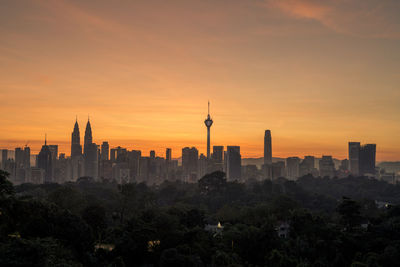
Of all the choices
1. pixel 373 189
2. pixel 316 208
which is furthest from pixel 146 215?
pixel 373 189

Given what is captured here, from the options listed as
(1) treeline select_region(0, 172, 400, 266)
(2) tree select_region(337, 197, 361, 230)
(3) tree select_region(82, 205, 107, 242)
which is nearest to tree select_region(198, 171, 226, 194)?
(1) treeline select_region(0, 172, 400, 266)

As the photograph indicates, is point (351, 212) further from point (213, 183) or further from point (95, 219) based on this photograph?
point (213, 183)

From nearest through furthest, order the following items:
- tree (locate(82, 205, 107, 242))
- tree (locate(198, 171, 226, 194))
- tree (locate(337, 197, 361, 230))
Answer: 1. tree (locate(82, 205, 107, 242))
2. tree (locate(337, 197, 361, 230))
3. tree (locate(198, 171, 226, 194))

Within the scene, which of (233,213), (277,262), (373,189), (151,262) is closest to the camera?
(277,262)

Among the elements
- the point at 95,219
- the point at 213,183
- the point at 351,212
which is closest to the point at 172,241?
the point at 95,219

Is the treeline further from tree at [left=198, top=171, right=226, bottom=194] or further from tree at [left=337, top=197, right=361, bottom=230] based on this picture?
tree at [left=198, top=171, right=226, bottom=194]

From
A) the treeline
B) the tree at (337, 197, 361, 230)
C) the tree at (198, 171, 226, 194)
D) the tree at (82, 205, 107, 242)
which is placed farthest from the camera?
the tree at (198, 171, 226, 194)

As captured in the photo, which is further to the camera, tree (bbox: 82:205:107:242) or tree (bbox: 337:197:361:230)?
tree (bbox: 337:197:361:230)

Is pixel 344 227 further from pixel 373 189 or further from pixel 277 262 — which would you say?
pixel 373 189

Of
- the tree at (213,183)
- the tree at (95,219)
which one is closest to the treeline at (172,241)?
the tree at (95,219)

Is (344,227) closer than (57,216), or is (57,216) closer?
(57,216)

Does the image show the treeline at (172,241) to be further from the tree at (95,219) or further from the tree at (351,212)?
the tree at (351,212)
